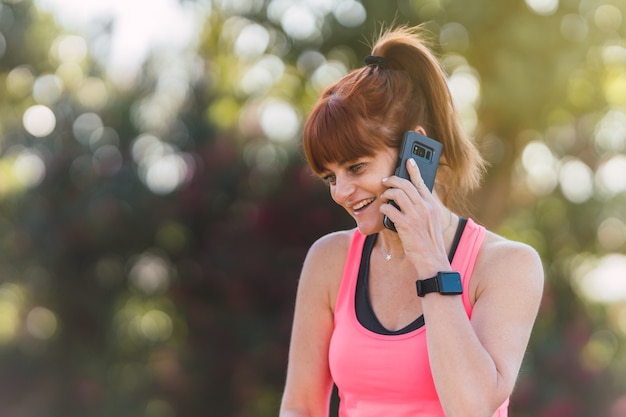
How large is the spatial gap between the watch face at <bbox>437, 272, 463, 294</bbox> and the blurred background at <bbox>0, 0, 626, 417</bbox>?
4511 millimetres

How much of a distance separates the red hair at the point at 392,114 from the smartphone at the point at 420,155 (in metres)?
0.05

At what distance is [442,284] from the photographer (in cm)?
242

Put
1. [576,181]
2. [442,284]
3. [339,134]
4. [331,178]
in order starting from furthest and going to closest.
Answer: [576,181], [331,178], [339,134], [442,284]

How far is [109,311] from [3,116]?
1948 millimetres

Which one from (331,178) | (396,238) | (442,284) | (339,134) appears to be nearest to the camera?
(442,284)

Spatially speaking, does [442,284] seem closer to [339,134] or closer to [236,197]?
[339,134]

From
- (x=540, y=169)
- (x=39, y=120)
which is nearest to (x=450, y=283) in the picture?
(x=540, y=169)

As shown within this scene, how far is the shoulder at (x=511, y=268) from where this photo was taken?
2.50m

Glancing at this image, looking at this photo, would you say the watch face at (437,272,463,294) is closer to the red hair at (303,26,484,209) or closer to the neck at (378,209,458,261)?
A: the neck at (378,209,458,261)

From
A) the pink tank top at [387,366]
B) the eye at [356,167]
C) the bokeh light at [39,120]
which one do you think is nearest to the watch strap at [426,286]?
the pink tank top at [387,366]

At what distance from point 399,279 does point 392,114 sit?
45 centimetres

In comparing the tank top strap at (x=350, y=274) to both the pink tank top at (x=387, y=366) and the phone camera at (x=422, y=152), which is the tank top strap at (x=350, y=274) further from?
the phone camera at (x=422, y=152)

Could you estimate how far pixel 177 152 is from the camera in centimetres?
756

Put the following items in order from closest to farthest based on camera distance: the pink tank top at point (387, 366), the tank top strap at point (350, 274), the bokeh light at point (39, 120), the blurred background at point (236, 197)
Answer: the pink tank top at point (387, 366) < the tank top strap at point (350, 274) < the blurred background at point (236, 197) < the bokeh light at point (39, 120)
